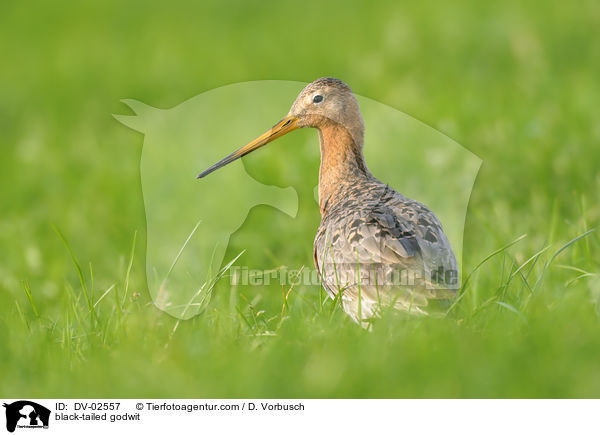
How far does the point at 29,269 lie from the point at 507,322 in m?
5.46

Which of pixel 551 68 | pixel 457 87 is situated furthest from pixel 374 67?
pixel 551 68

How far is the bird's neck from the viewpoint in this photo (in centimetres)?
561

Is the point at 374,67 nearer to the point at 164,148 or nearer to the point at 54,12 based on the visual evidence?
the point at 164,148

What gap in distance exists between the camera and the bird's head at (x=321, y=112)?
5516mm

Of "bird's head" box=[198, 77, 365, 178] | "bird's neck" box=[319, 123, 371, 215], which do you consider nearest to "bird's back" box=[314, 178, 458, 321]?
"bird's neck" box=[319, 123, 371, 215]

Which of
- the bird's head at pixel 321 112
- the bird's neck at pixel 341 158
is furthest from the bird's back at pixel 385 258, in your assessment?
the bird's head at pixel 321 112

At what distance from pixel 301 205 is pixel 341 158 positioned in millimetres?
2334

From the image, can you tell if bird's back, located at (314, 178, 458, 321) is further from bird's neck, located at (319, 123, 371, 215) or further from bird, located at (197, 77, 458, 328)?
bird's neck, located at (319, 123, 371, 215)

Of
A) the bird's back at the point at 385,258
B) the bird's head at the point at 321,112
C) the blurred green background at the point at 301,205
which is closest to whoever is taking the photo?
the blurred green background at the point at 301,205

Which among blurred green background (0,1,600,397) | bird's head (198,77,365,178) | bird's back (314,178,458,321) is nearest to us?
blurred green background (0,1,600,397)
